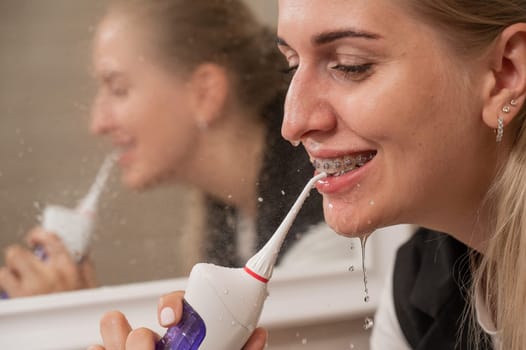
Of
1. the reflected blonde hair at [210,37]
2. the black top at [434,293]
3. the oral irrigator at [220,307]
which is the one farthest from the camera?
the reflected blonde hair at [210,37]

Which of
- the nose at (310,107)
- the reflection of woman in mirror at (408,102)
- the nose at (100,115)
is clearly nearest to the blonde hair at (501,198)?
the reflection of woman in mirror at (408,102)

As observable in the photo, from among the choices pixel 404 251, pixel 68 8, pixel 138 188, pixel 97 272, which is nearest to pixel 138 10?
pixel 68 8

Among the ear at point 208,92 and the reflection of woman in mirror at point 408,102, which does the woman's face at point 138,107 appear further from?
the reflection of woman in mirror at point 408,102

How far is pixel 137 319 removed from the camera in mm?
909

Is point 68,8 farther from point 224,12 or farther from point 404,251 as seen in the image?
point 404,251

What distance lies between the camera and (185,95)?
969 mm

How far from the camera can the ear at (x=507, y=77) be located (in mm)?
649

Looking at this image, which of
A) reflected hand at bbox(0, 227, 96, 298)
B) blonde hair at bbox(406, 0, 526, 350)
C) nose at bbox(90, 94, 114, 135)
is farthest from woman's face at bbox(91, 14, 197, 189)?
blonde hair at bbox(406, 0, 526, 350)

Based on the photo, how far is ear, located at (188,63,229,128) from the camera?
97 cm

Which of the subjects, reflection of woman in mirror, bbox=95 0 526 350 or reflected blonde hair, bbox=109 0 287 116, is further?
reflected blonde hair, bbox=109 0 287 116

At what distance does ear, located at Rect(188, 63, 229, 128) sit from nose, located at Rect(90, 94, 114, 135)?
109 mm

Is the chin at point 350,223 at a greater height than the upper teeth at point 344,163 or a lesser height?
lesser

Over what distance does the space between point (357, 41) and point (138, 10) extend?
1.36 feet

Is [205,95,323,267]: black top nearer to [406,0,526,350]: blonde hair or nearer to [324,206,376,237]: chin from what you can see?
[324,206,376,237]: chin
